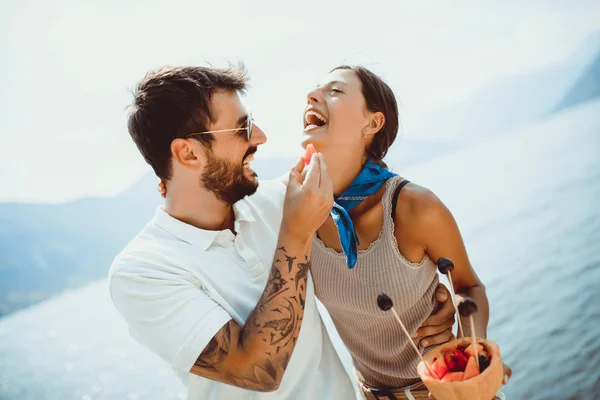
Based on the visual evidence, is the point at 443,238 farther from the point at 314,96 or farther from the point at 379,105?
the point at 314,96

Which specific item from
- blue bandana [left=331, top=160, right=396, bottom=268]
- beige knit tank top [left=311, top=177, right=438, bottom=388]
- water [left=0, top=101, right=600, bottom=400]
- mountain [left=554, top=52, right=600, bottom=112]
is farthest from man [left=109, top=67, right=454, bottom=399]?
mountain [left=554, top=52, right=600, bottom=112]

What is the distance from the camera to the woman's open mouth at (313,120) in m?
2.04

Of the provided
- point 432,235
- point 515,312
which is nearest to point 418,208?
point 432,235

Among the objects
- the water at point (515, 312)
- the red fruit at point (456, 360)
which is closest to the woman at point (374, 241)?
the red fruit at point (456, 360)

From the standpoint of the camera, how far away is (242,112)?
1.83m

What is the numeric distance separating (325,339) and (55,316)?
18.9 meters

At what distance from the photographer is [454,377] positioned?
1014mm

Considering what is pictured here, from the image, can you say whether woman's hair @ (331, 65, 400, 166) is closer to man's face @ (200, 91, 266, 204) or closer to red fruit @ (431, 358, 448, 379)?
man's face @ (200, 91, 266, 204)

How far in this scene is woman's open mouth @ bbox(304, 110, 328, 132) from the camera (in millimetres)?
2037

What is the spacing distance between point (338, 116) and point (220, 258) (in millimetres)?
804

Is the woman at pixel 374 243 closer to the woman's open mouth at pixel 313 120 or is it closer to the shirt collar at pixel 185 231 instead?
the woman's open mouth at pixel 313 120

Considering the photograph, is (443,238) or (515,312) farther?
(515,312)

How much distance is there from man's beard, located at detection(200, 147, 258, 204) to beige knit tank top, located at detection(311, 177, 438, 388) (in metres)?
0.42

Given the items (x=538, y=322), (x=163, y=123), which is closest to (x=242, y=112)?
(x=163, y=123)
